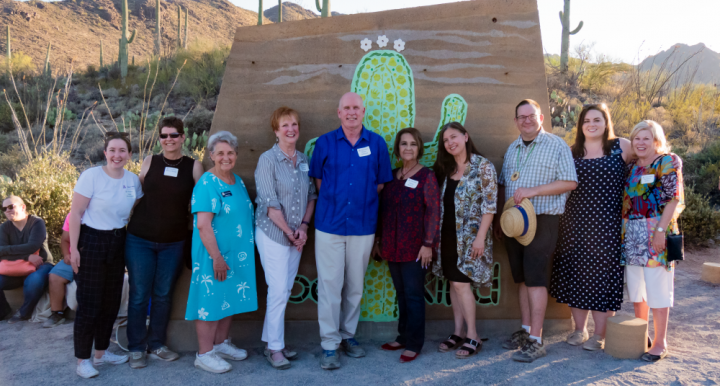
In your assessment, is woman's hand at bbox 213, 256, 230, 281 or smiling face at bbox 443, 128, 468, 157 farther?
smiling face at bbox 443, 128, 468, 157

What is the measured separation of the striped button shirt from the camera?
310cm

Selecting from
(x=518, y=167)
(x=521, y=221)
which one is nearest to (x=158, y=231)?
(x=521, y=221)

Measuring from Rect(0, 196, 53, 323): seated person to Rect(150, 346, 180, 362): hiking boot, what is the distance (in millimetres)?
1766

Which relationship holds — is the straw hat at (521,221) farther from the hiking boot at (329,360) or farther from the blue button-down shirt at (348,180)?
the hiking boot at (329,360)

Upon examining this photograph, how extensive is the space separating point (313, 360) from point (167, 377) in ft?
3.31

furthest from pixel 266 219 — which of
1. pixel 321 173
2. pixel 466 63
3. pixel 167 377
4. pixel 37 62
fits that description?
pixel 37 62

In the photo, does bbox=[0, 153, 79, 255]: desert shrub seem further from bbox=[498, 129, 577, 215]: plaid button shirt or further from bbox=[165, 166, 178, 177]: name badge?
bbox=[498, 129, 577, 215]: plaid button shirt

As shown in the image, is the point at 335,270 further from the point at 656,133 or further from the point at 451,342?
the point at 656,133

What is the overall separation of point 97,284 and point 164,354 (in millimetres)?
741

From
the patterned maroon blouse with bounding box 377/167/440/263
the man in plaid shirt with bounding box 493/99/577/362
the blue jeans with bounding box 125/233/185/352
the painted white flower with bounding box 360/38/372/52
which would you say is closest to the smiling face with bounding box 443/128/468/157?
the patterned maroon blouse with bounding box 377/167/440/263

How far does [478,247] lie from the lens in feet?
10.5

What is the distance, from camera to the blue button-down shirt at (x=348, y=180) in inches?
125

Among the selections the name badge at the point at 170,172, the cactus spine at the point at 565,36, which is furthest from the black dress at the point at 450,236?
the cactus spine at the point at 565,36

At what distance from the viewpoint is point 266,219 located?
10.4 ft
